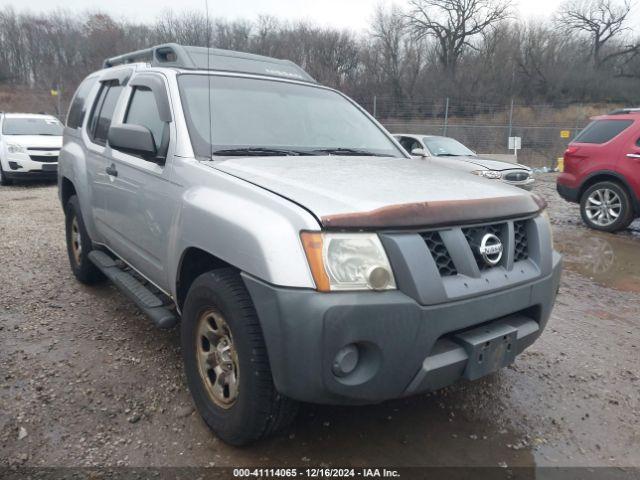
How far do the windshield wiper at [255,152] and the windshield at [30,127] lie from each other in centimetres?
1122

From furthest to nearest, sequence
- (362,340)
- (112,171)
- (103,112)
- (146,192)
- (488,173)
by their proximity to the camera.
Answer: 1. (488,173)
2. (103,112)
3. (112,171)
4. (146,192)
5. (362,340)

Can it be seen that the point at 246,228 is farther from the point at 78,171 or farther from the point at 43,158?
the point at 43,158

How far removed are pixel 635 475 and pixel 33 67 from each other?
175 feet

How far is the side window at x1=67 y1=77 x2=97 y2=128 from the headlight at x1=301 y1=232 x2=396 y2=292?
11.5 feet

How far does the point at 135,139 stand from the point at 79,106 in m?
2.41

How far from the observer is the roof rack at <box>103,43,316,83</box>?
133 inches

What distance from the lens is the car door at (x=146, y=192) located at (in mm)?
2779

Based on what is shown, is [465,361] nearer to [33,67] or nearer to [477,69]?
[477,69]

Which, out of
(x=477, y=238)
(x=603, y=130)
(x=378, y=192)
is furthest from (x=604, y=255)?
(x=378, y=192)

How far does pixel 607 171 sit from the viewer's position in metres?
7.39

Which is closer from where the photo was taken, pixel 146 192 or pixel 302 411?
pixel 302 411

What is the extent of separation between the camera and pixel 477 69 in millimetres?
A: 39062

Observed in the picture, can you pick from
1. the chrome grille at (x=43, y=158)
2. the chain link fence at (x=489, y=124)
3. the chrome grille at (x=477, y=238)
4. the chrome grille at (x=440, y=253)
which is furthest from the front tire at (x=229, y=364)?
the chain link fence at (x=489, y=124)

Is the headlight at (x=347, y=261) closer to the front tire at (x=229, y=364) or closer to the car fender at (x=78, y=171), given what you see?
the front tire at (x=229, y=364)
